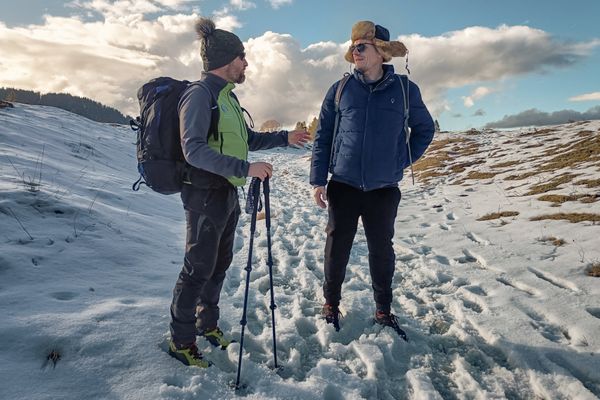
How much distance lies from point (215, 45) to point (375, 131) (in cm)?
178

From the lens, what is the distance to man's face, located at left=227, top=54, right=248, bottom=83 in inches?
133

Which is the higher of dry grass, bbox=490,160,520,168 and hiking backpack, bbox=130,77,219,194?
hiking backpack, bbox=130,77,219,194

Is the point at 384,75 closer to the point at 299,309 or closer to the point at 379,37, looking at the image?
the point at 379,37

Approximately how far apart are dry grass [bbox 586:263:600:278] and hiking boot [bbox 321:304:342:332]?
3575 millimetres

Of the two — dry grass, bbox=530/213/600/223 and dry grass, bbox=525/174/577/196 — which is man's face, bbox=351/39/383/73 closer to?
dry grass, bbox=530/213/600/223

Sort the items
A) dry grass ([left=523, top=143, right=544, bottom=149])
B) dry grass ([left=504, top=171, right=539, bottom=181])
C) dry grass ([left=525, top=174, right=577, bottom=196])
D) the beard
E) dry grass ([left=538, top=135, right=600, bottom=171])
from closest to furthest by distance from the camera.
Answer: the beard, dry grass ([left=525, top=174, right=577, bottom=196]), dry grass ([left=538, top=135, right=600, bottom=171]), dry grass ([left=504, top=171, right=539, bottom=181]), dry grass ([left=523, top=143, right=544, bottom=149])

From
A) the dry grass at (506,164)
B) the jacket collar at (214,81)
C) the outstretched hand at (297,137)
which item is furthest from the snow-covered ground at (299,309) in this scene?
the dry grass at (506,164)

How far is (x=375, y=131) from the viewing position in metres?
3.95

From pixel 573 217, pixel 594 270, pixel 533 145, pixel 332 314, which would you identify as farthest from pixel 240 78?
pixel 533 145

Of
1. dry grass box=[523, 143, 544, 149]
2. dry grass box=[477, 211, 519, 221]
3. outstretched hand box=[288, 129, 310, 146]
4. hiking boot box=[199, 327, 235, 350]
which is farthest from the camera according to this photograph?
dry grass box=[523, 143, 544, 149]

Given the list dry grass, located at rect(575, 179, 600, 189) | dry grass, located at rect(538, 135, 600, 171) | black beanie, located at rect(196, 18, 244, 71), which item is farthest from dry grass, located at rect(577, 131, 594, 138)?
black beanie, located at rect(196, 18, 244, 71)

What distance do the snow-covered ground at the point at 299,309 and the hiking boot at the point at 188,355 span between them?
0.18 ft

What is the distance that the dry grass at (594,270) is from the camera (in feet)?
16.6

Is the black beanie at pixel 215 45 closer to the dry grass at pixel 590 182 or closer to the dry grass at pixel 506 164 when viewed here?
the dry grass at pixel 590 182
